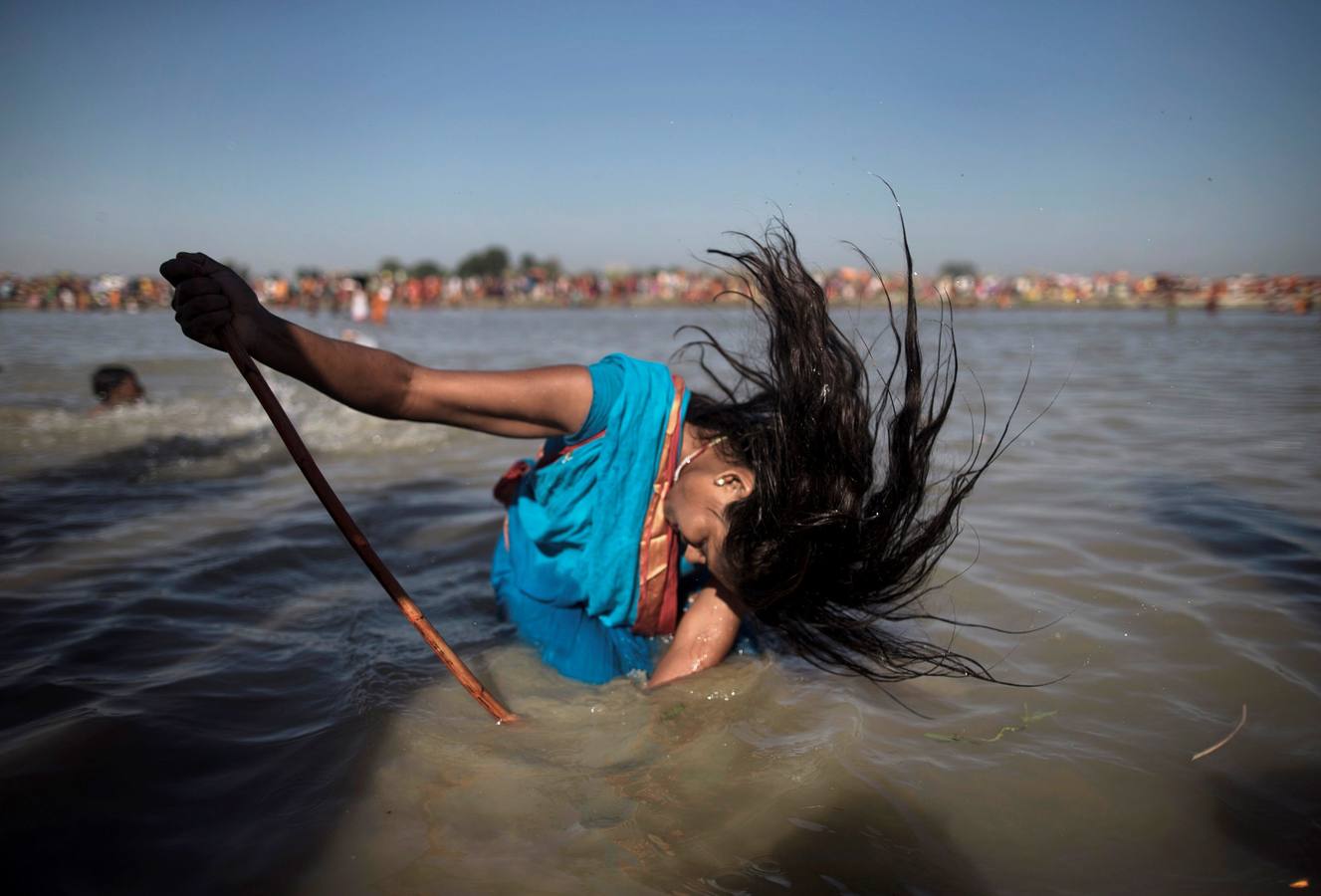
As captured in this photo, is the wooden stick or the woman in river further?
the woman in river

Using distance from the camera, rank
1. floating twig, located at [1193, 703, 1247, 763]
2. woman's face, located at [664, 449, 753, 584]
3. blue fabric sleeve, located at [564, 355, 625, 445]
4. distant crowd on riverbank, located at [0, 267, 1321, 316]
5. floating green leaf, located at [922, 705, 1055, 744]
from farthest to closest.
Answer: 1. distant crowd on riverbank, located at [0, 267, 1321, 316]
2. blue fabric sleeve, located at [564, 355, 625, 445]
3. woman's face, located at [664, 449, 753, 584]
4. floating green leaf, located at [922, 705, 1055, 744]
5. floating twig, located at [1193, 703, 1247, 763]

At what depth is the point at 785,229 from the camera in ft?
7.98

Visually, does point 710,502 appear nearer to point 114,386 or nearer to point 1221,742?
point 1221,742

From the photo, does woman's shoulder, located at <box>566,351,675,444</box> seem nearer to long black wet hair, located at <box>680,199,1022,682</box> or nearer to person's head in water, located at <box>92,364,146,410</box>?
long black wet hair, located at <box>680,199,1022,682</box>

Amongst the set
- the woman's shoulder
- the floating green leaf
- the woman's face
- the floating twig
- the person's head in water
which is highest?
the woman's shoulder

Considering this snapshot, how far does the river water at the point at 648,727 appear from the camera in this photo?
1533 mm

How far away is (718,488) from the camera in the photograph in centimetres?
212

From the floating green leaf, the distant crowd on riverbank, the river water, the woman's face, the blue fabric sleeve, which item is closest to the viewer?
the river water

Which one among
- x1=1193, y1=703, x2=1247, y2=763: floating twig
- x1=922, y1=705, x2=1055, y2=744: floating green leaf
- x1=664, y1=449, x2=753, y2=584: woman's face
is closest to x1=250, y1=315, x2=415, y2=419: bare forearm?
x1=664, y1=449, x2=753, y2=584: woman's face

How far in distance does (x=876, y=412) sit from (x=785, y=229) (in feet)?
2.07

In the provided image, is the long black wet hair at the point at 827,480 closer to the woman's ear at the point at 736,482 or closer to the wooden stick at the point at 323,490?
the woman's ear at the point at 736,482

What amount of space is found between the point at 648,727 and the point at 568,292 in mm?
49125

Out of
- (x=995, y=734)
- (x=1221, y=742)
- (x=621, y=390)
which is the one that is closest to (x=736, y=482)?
(x=621, y=390)

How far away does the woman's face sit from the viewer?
6.91 ft
